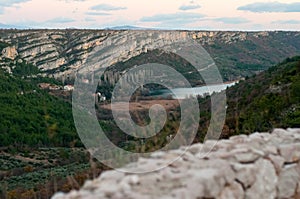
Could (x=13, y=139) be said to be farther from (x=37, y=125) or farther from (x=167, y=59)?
(x=167, y=59)

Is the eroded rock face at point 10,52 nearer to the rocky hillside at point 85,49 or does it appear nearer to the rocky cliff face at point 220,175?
the rocky hillside at point 85,49

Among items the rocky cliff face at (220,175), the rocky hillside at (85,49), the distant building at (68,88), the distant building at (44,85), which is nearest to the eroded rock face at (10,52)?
the rocky hillside at (85,49)

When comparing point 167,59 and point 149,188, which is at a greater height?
point 149,188

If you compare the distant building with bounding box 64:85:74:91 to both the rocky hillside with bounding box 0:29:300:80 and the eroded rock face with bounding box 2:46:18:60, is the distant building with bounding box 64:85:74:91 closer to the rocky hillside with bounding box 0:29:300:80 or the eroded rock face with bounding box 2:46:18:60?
the rocky hillside with bounding box 0:29:300:80

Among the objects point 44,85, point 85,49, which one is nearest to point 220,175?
point 44,85

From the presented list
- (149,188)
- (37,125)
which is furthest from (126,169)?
(37,125)

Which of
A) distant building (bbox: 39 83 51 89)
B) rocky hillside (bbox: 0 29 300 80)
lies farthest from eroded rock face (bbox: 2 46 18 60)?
distant building (bbox: 39 83 51 89)

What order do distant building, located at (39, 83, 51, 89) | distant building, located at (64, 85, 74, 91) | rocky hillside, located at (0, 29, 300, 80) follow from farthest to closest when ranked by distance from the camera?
rocky hillside, located at (0, 29, 300, 80)
distant building, located at (64, 85, 74, 91)
distant building, located at (39, 83, 51, 89)
